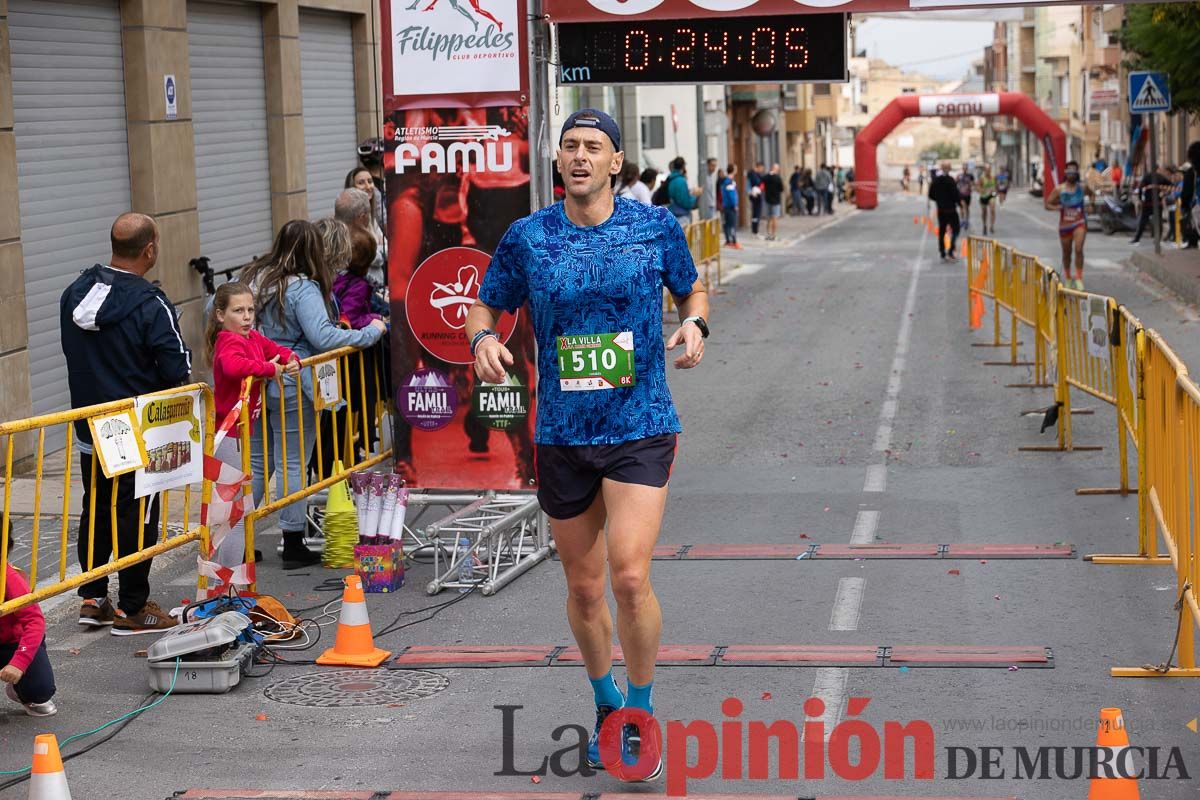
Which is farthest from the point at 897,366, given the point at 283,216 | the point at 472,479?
the point at 472,479

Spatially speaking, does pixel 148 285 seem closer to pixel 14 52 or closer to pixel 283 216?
pixel 14 52

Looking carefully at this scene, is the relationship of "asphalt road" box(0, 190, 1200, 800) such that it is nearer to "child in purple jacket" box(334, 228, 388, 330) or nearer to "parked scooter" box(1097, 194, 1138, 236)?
"child in purple jacket" box(334, 228, 388, 330)

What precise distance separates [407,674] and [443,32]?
12.0 feet

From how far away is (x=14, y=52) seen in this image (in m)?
13.2

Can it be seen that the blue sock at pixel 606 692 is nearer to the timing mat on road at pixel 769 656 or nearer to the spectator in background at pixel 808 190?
the timing mat on road at pixel 769 656

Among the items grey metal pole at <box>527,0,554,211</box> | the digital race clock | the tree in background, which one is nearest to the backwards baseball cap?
grey metal pole at <box>527,0,554,211</box>

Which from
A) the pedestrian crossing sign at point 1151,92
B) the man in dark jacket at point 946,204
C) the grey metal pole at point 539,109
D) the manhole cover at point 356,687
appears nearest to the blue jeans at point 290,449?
the grey metal pole at point 539,109

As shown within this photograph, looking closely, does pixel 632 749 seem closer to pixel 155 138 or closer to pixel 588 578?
pixel 588 578

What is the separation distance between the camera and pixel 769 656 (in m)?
7.16

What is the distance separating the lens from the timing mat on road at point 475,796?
216 inches

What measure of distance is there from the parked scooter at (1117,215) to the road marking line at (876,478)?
3155cm

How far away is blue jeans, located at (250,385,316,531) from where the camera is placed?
9086mm

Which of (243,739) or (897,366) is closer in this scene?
(243,739)

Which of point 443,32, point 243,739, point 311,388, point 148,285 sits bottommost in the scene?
point 243,739
